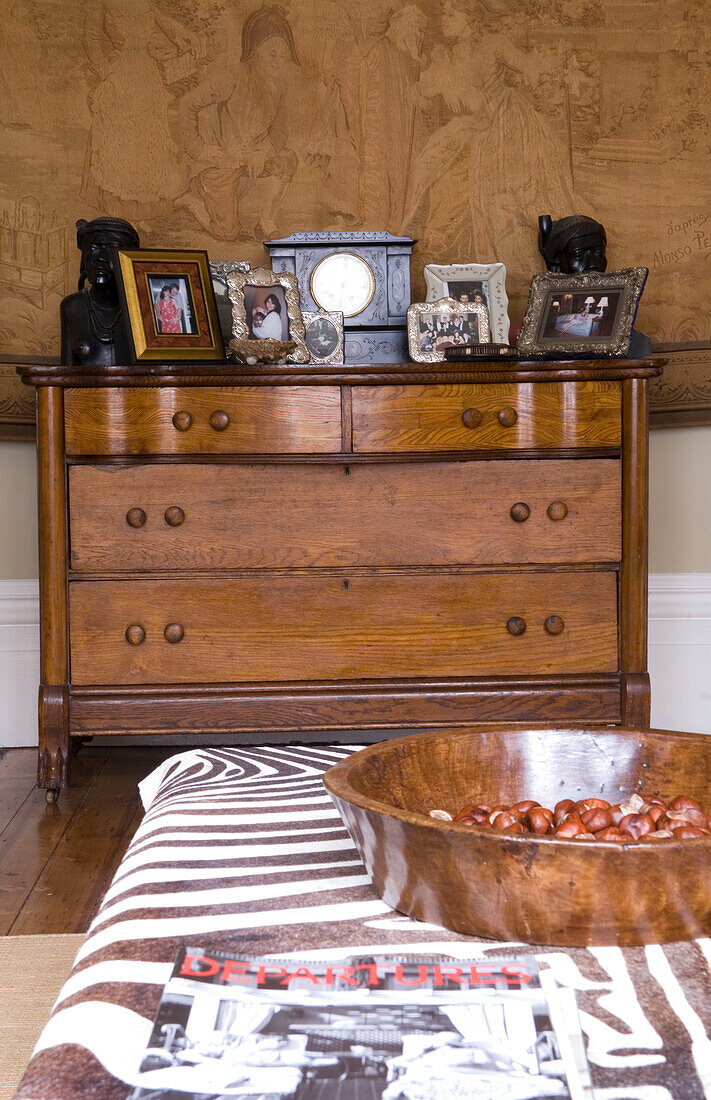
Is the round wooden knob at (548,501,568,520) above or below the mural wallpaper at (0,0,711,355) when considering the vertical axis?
below

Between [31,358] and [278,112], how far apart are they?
1014mm

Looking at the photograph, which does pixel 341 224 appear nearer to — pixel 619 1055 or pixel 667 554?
pixel 667 554

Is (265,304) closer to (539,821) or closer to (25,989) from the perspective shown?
(25,989)

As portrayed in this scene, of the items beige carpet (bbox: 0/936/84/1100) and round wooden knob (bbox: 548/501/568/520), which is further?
round wooden knob (bbox: 548/501/568/520)

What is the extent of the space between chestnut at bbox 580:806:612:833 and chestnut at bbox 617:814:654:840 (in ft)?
0.05

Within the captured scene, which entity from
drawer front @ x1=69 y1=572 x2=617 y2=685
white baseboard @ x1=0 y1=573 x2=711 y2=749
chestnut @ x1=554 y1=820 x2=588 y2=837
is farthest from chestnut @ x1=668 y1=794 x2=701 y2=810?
white baseboard @ x1=0 y1=573 x2=711 y2=749

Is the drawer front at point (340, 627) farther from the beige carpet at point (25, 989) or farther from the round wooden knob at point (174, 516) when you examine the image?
the beige carpet at point (25, 989)

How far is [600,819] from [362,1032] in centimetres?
31

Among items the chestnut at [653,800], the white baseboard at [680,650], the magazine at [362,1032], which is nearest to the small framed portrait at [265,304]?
the white baseboard at [680,650]

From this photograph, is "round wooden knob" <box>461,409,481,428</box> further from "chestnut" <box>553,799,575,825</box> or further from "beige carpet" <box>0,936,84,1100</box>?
"chestnut" <box>553,799,575,825</box>

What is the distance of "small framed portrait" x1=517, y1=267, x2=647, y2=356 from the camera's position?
2.63 meters

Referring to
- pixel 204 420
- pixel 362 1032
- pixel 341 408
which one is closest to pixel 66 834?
pixel 204 420

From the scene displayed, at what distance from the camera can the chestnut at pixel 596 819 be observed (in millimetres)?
809

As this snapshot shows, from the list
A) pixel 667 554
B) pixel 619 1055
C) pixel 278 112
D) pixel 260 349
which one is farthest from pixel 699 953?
pixel 278 112
